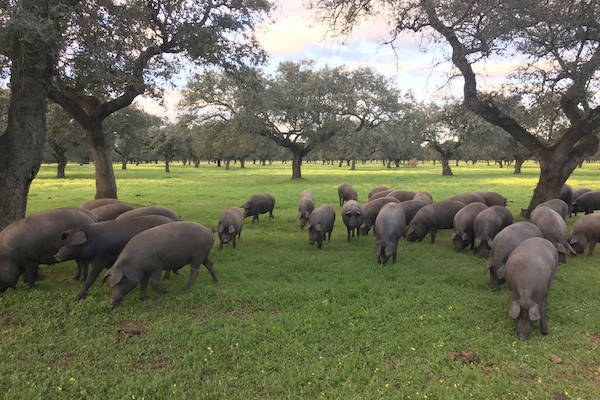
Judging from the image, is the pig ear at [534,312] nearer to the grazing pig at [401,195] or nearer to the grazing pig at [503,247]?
the grazing pig at [503,247]

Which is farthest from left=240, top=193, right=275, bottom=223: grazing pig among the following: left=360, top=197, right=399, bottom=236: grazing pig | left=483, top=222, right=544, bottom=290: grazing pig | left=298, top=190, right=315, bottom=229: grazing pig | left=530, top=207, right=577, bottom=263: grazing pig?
left=530, top=207, right=577, bottom=263: grazing pig

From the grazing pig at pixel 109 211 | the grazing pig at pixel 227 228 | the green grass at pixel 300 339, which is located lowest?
the green grass at pixel 300 339

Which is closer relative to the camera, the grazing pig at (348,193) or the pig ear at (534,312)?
the pig ear at (534,312)

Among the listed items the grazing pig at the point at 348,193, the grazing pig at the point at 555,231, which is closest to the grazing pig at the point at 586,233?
the grazing pig at the point at 555,231

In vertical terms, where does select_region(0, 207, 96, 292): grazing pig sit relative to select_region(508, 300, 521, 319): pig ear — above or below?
above

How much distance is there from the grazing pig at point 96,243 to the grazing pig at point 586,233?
12265 millimetres

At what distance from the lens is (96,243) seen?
6.83 meters

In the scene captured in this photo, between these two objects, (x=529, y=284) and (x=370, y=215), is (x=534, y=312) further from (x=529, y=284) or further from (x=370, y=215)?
(x=370, y=215)

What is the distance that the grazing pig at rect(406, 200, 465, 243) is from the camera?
448 inches

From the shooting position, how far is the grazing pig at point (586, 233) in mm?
9789

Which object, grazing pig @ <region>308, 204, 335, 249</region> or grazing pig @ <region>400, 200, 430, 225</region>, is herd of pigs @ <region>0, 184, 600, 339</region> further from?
grazing pig @ <region>400, 200, 430, 225</region>

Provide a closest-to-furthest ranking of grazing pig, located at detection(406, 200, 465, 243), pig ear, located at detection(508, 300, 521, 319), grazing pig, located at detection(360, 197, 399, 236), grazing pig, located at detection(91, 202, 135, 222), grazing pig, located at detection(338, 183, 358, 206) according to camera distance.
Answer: pig ear, located at detection(508, 300, 521, 319)
grazing pig, located at detection(91, 202, 135, 222)
grazing pig, located at detection(406, 200, 465, 243)
grazing pig, located at detection(360, 197, 399, 236)
grazing pig, located at detection(338, 183, 358, 206)

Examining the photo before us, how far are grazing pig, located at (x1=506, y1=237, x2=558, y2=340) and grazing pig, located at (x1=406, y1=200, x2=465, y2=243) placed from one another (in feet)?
16.1

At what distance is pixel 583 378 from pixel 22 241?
973 centimetres
